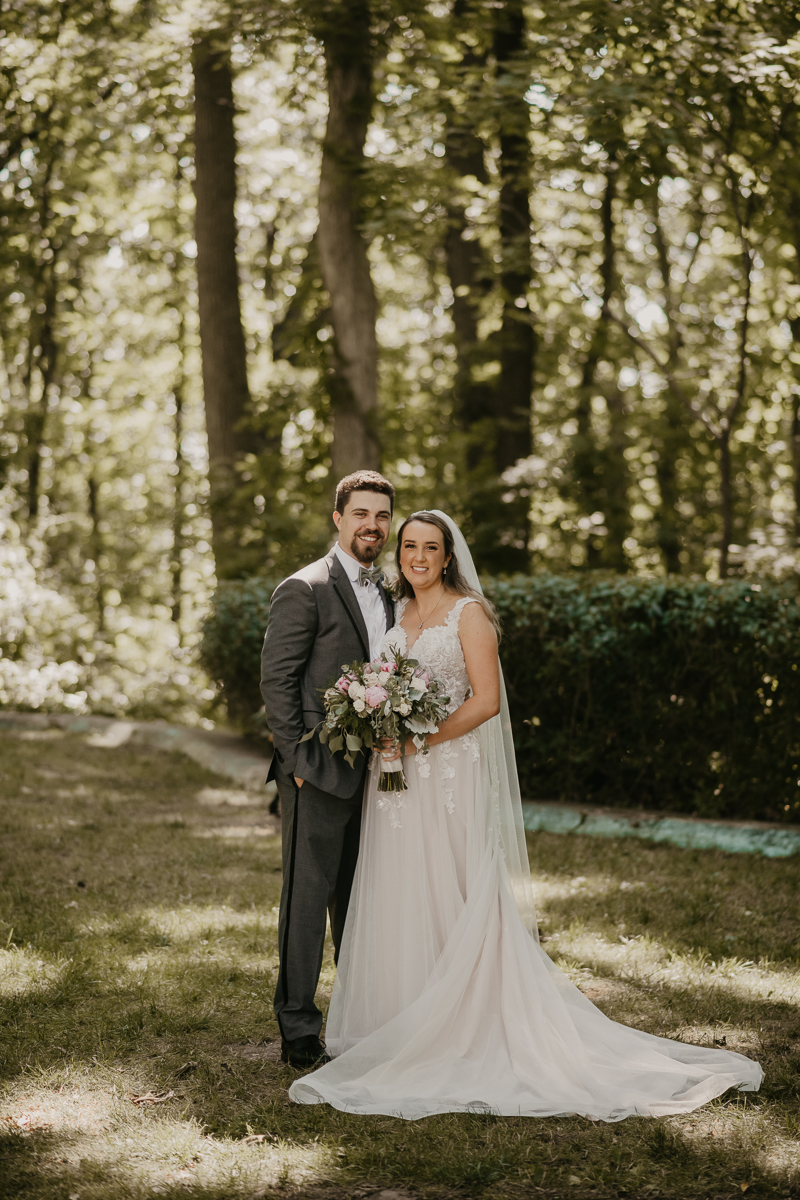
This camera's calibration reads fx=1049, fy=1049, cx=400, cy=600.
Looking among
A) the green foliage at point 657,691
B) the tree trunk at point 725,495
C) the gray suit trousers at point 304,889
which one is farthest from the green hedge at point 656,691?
the gray suit trousers at point 304,889

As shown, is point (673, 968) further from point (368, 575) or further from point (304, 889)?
point (368, 575)

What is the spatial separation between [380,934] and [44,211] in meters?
18.8

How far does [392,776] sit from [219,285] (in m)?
11.4

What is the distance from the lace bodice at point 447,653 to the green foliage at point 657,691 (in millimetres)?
4098

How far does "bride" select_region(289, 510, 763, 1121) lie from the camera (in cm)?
407

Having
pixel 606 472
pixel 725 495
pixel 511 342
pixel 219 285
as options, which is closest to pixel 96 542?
pixel 219 285

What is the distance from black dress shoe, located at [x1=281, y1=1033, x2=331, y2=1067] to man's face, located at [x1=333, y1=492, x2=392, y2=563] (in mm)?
2035

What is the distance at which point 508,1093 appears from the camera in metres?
4.02

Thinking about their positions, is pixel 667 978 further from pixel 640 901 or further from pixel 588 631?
pixel 588 631

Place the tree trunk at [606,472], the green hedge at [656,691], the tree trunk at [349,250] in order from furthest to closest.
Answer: the tree trunk at [606,472] → the tree trunk at [349,250] → the green hedge at [656,691]

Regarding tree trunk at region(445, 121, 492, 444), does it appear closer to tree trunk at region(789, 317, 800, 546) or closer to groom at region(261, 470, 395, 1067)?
tree trunk at region(789, 317, 800, 546)

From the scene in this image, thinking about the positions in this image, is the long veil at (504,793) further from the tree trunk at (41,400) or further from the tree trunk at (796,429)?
the tree trunk at (41,400)

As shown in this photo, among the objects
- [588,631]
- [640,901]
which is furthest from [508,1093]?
[588,631]

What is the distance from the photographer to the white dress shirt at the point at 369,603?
15.1 feet
